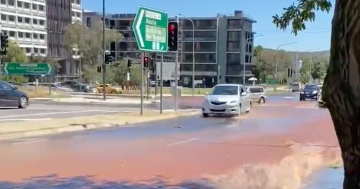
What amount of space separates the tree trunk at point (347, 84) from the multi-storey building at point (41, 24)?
116928 millimetres

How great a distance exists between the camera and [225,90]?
28344mm

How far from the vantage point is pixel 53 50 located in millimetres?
131750

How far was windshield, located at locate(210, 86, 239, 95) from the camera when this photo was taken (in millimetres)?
27962

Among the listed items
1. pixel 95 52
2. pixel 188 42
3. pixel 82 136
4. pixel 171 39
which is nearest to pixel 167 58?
pixel 188 42

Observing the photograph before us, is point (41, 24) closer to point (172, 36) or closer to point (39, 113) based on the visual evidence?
point (39, 113)

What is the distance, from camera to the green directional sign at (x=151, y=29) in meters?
25.0

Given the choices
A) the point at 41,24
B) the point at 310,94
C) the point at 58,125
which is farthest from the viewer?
the point at 41,24

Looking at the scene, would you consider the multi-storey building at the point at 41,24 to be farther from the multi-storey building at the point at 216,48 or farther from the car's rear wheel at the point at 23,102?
the car's rear wheel at the point at 23,102

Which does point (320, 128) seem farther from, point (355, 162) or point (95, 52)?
point (95, 52)

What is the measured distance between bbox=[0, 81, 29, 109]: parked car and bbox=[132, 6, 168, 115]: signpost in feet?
25.7

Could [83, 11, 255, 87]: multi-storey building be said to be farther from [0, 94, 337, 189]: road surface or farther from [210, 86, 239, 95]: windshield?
[0, 94, 337, 189]: road surface

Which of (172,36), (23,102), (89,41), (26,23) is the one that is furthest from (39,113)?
(26,23)

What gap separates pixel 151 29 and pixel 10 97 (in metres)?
9.02

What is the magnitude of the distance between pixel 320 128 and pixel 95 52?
3732 inches
